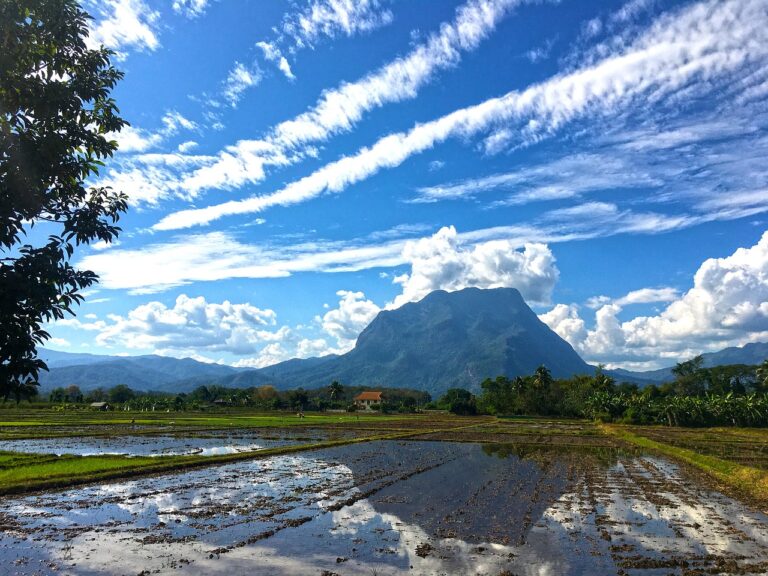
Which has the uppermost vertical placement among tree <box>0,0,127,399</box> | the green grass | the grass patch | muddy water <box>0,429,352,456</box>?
tree <box>0,0,127,399</box>

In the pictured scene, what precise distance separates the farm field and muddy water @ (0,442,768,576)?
73mm

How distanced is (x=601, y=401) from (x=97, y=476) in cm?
9314

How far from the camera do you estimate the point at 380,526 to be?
50.5ft

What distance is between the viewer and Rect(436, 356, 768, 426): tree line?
275 ft

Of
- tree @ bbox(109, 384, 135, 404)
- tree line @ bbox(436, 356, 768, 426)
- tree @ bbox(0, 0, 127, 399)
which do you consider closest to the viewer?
tree @ bbox(0, 0, 127, 399)

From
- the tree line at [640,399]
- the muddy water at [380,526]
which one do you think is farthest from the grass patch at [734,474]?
the tree line at [640,399]

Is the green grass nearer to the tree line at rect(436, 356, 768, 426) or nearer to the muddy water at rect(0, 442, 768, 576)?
the muddy water at rect(0, 442, 768, 576)

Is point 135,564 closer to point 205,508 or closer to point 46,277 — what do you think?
point 205,508

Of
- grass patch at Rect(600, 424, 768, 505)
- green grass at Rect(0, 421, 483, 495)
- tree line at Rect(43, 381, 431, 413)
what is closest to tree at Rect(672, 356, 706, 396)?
tree line at Rect(43, 381, 431, 413)

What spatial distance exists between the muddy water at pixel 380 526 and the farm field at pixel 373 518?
0.07 metres

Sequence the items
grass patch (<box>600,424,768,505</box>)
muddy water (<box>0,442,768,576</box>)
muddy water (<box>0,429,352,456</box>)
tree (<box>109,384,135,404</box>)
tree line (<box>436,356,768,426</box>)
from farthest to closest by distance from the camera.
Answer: tree (<box>109,384,135,404</box>)
tree line (<box>436,356,768,426</box>)
muddy water (<box>0,429,352,456</box>)
grass patch (<box>600,424,768,505</box>)
muddy water (<box>0,442,768,576</box>)

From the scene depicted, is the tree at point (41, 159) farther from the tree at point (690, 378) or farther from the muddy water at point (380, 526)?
the tree at point (690, 378)

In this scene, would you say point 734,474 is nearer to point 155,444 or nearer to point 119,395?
point 155,444

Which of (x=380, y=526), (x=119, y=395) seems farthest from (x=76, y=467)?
(x=119, y=395)
